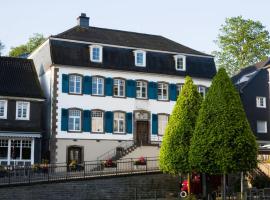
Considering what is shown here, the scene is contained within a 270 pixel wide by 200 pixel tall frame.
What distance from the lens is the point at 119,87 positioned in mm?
40312

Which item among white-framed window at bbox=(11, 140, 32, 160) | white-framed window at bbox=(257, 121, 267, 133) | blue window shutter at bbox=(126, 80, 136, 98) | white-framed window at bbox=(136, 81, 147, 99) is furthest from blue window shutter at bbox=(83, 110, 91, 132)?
white-framed window at bbox=(257, 121, 267, 133)

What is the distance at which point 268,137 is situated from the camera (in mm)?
47906

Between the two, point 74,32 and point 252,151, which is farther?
point 74,32

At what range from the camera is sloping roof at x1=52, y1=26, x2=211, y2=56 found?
41281mm

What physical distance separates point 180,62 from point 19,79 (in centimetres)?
1251

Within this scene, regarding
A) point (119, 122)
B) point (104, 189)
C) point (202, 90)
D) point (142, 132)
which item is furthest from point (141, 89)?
point (104, 189)

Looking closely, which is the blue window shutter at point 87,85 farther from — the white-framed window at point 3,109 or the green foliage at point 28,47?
the green foliage at point 28,47

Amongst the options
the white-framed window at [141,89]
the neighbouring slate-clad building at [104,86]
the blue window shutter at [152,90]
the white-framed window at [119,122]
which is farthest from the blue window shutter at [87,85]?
the blue window shutter at [152,90]

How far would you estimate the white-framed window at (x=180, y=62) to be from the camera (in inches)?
1695

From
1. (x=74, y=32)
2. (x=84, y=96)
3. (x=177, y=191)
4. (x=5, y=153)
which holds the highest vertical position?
(x=74, y=32)

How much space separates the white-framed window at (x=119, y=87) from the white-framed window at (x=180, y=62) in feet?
16.3

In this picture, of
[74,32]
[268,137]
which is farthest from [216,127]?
[268,137]

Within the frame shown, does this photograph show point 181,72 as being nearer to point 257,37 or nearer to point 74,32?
point 74,32

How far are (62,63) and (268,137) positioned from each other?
19.9 m
